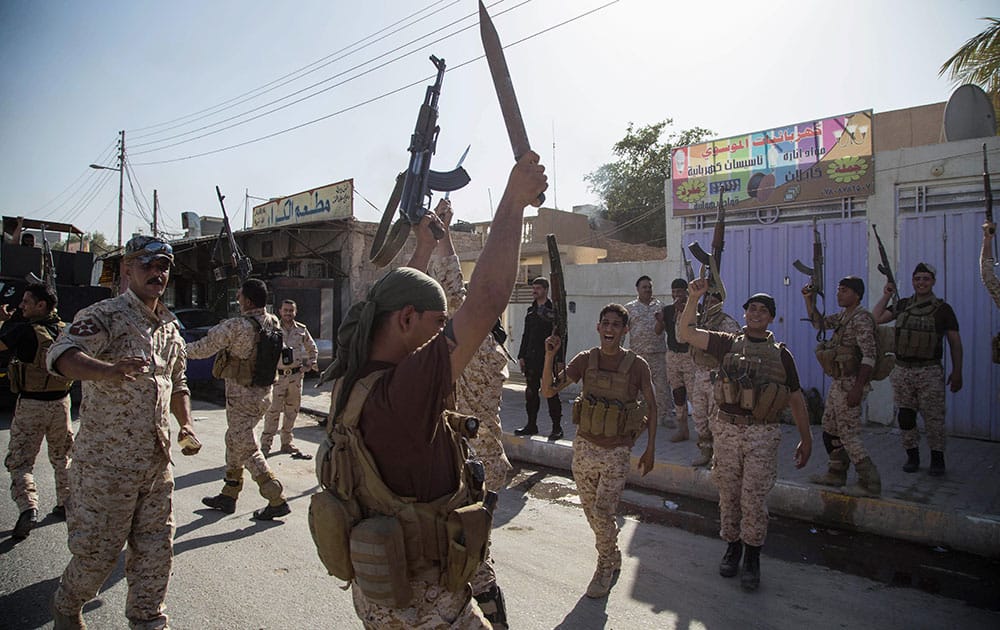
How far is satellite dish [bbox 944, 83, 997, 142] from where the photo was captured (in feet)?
25.8

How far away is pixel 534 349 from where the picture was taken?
7.91m

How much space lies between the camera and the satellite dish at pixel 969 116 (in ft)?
25.8

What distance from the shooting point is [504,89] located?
1.91m

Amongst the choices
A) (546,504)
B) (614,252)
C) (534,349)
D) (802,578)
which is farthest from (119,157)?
(802,578)

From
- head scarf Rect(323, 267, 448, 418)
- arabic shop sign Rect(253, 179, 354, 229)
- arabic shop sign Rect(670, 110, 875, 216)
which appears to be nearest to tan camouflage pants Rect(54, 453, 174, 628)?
head scarf Rect(323, 267, 448, 418)

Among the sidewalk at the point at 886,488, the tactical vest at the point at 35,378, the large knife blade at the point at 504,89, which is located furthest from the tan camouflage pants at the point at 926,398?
the tactical vest at the point at 35,378

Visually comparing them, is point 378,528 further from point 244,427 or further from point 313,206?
point 313,206

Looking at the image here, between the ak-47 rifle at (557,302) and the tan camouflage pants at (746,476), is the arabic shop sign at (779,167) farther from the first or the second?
the tan camouflage pants at (746,476)

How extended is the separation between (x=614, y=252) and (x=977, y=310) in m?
16.5

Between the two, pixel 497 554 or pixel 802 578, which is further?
pixel 497 554

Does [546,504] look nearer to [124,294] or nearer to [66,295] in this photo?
[124,294]

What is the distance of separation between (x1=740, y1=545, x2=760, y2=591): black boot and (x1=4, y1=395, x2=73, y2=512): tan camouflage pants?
188 inches

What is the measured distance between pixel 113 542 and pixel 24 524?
7.73ft

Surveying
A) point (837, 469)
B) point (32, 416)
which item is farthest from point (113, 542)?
point (837, 469)
